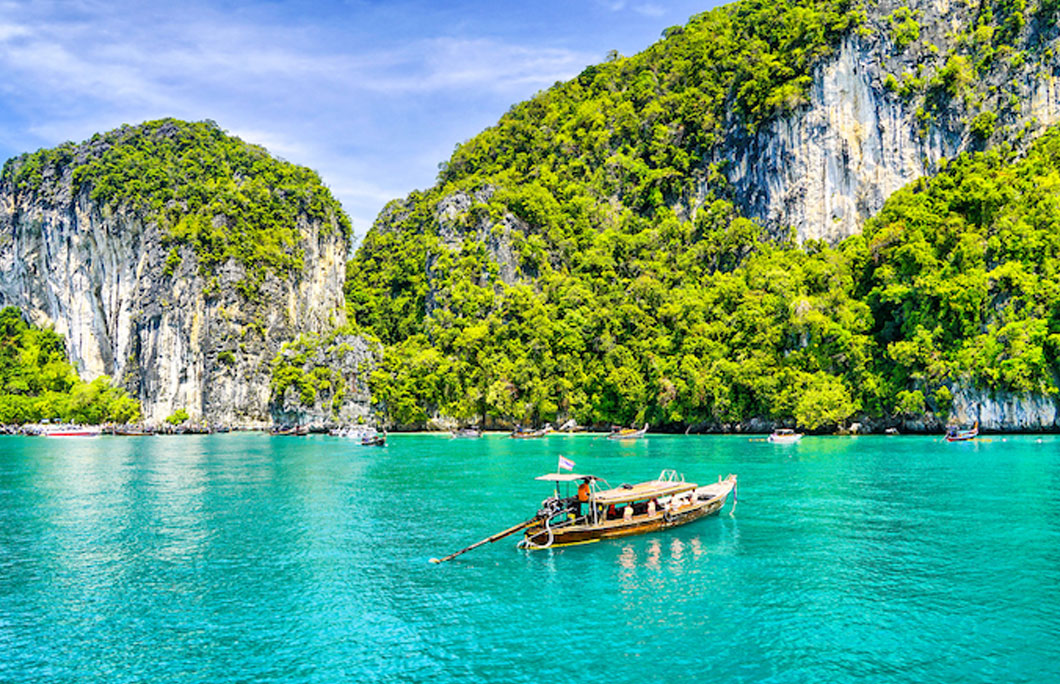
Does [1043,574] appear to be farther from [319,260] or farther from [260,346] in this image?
[319,260]

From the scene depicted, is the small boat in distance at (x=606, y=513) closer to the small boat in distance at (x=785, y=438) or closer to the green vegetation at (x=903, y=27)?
the small boat in distance at (x=785, y=438)

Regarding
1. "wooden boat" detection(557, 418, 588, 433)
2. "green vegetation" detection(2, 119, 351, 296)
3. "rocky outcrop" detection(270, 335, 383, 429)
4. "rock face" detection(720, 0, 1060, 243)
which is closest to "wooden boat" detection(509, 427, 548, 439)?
"wooden boat" detection(557, 418, 588, 433)

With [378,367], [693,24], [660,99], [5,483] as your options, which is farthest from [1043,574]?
[693,24]

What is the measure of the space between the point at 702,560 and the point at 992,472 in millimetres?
28708

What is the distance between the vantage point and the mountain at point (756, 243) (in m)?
74.9

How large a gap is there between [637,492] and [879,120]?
94.6 m

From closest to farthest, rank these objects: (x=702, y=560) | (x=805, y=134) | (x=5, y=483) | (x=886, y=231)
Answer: (x=702, y=560) → (x=5, y=483) → (x=886, y=231) → (x=805, y=134)

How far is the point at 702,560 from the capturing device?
80.5 ft

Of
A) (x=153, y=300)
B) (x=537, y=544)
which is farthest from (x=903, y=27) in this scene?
(x=153, y=300)

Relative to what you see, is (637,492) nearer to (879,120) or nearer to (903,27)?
(879,120)

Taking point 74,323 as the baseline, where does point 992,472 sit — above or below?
below

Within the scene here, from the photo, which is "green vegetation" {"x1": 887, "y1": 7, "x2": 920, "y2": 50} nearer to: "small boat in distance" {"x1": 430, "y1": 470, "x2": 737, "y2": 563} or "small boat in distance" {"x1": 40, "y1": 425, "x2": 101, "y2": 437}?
"small boat in distance" {"x1": 430, "y1": 470, "x2": 737, "y2": 563}

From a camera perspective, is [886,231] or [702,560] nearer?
[702,560]

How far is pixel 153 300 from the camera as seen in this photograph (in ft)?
416
